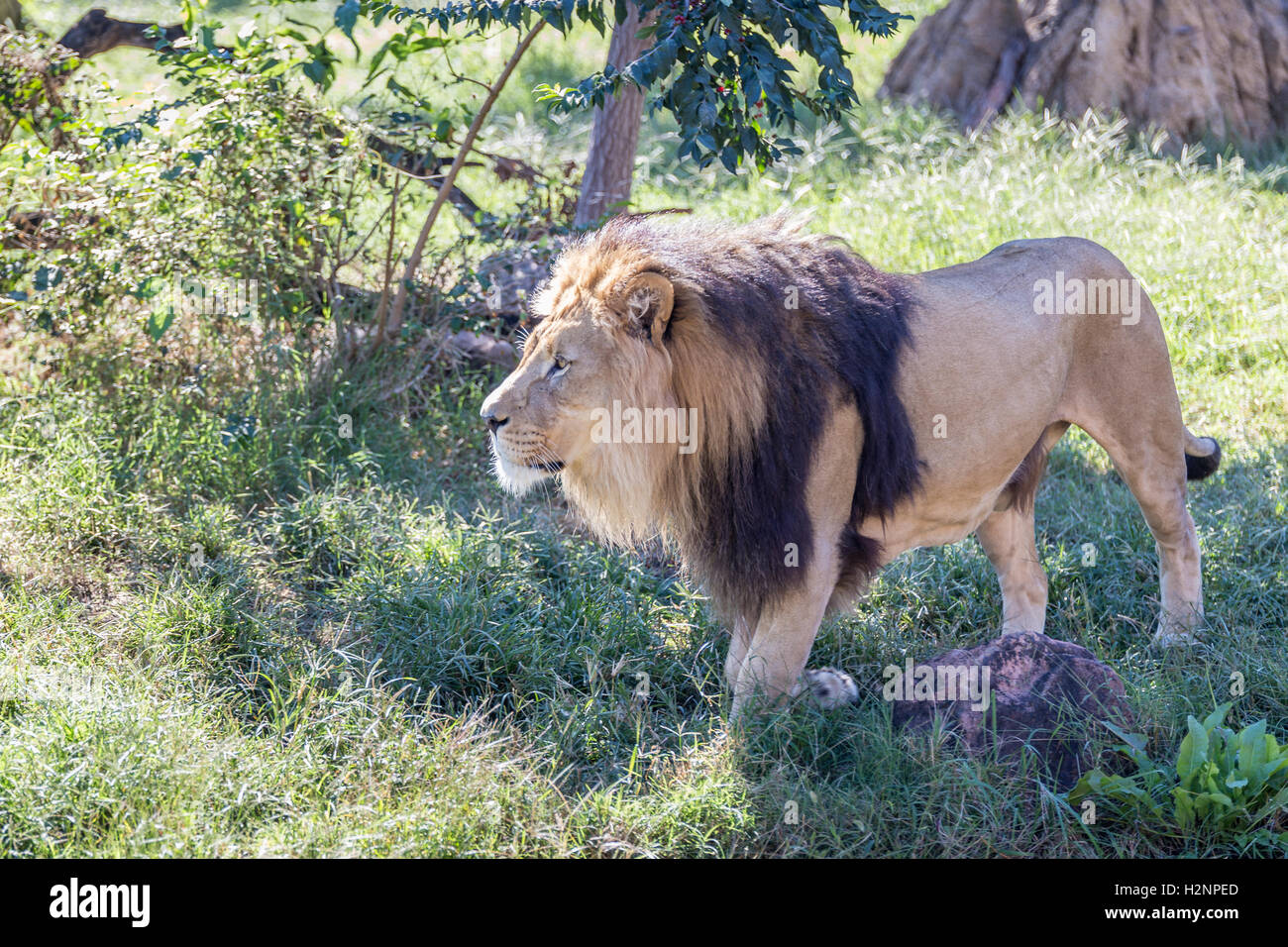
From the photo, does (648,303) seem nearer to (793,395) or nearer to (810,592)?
(793,395)

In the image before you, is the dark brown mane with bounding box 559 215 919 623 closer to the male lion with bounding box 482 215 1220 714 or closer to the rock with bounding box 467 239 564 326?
the male lion with bounding box 482 215 1220 714

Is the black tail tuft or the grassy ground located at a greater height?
the black tail tuft

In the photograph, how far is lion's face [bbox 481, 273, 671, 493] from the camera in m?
3.13

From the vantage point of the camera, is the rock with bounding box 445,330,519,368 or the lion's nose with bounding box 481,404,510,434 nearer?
the lion's nose with bounding box 481,404,510,434

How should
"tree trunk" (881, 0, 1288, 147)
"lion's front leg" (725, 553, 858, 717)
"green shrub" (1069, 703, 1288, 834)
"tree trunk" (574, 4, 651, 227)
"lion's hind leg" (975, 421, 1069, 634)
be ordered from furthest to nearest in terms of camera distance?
1. "tree trunk" (881, 0, 1288, 147)
2. "tree trunk" (574, 4, 651, 227)
3. "lion's hind leg" (975, 421, 1069, 634)
4. "lion's front leg" (725, 553, 858, 717)
5. "green shrub" (1069, 703, 1288, 834)

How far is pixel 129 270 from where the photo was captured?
5.15m

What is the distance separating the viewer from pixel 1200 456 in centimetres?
437

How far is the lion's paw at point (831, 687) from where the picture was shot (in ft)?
11.7

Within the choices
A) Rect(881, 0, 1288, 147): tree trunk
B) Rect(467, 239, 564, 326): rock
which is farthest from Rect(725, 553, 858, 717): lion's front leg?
Rect(881, 0, 1288, 147): tree trunk

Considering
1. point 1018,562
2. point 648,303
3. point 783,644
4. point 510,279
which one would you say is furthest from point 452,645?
point 510,279

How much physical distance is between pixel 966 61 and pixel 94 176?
7373mm

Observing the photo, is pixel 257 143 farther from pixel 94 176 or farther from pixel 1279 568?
pixel 1279 568

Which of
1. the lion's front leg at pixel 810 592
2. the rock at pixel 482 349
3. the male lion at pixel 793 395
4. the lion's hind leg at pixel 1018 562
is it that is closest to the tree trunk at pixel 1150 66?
the rock at pixel 482 349
